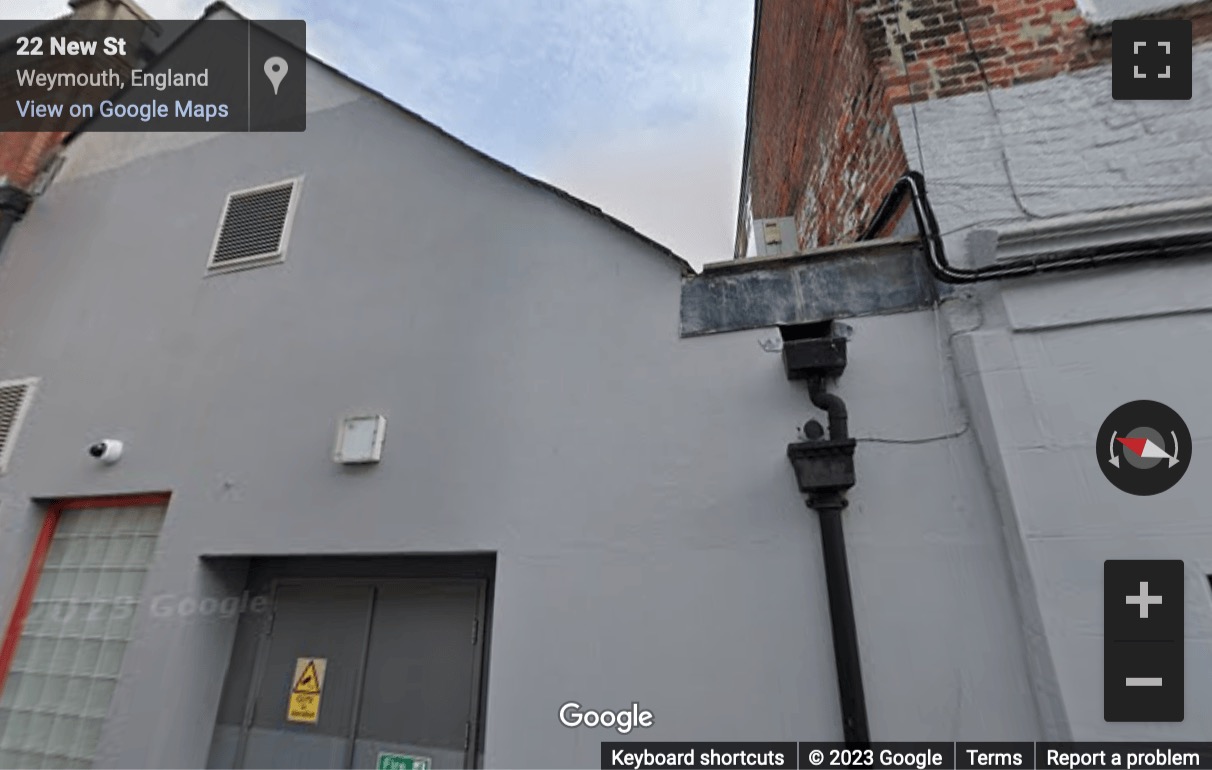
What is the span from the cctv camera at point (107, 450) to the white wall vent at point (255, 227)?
4.83 feet

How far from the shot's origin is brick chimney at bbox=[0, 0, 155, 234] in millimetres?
5512

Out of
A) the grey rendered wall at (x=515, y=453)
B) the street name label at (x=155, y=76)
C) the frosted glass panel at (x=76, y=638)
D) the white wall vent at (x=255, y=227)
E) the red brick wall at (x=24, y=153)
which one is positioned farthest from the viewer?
the red brick wall at (x=24, y=153)

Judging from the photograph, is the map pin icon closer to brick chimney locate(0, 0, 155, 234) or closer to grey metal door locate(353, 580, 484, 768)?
brick chimney locate(0, 0, 155, 234)

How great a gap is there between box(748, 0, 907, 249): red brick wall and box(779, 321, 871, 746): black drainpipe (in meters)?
1.36

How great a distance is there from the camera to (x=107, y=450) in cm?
392

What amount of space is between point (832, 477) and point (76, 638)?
16.2ft

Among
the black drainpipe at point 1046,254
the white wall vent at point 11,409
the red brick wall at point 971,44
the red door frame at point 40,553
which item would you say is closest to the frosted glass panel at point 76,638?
the red door frame at point 40,553

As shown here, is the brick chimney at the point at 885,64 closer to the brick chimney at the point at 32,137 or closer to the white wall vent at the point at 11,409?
the white wall vent at the point at 11,409

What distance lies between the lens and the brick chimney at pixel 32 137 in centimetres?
551

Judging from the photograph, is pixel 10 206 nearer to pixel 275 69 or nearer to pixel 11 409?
pixel 11 409

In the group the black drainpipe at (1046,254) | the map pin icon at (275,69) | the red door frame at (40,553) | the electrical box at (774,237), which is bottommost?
the red door frame at (40,553)

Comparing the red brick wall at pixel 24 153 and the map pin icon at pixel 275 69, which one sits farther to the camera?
the red brick wall at pixel 24 153

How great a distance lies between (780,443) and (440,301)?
233 centimetres

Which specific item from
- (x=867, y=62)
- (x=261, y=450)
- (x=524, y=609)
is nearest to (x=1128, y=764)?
(x=524, y=609)
